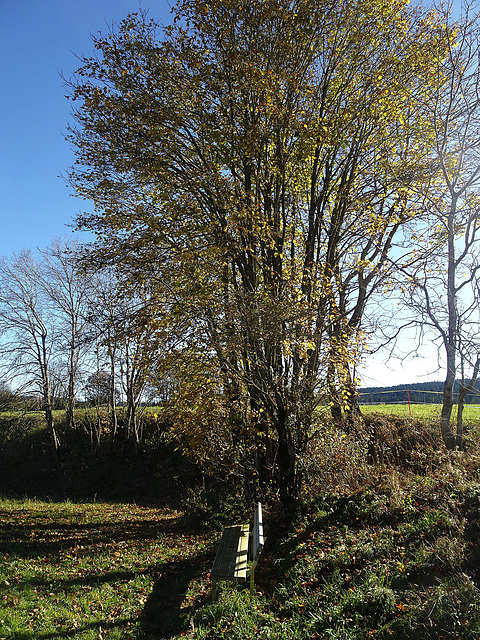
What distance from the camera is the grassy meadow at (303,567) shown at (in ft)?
13.0

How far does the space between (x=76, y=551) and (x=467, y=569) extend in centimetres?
664

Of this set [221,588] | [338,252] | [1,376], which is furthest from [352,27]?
[1,376]

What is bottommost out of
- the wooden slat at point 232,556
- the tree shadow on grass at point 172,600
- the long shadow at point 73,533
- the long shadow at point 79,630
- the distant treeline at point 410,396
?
the long shadow at point 73,533

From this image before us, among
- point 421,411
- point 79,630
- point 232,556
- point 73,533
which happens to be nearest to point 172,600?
point 232,556

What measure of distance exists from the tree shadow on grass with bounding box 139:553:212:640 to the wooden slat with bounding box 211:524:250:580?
23.6 inches

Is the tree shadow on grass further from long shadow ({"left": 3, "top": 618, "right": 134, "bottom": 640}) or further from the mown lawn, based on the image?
long shadow ({"left": 3, "top": 618, "right": 134, "bottom": 640})

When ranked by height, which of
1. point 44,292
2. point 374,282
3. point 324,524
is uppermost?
point 44,292

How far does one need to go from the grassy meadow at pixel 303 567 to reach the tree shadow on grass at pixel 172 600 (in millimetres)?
21

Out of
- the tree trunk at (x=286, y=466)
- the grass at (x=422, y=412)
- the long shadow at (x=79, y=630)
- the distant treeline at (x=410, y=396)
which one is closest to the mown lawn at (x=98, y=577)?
the long shadow at (x=79, y=630)

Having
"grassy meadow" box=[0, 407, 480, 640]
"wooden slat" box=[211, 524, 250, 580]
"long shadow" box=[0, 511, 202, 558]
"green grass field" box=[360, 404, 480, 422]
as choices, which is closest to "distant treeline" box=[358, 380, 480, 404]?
"green grass field" box=[360, 404, 480, 422]

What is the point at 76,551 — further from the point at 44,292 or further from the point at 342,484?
the point at 44,292

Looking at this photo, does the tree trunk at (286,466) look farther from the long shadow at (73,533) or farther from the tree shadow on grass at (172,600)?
the long shadow at (73,533)

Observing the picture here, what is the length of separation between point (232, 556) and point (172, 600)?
1.04 metres

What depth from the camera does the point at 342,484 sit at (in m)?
7.46
